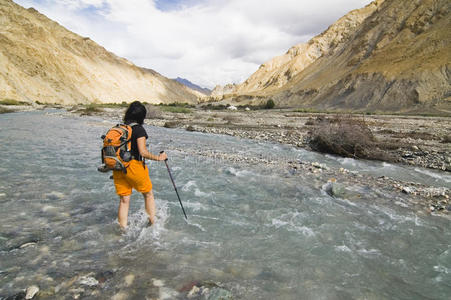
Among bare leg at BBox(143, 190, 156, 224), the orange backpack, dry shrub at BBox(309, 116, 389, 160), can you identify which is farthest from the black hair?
dry shrub at BBox(309, 116, 389, 160)

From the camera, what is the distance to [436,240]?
19.0 ft

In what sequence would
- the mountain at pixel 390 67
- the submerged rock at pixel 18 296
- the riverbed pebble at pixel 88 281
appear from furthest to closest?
1. the mountain at pixel 390 67
2. the riverbed pebble at pixel 88 281
3. the submerged rock at pixel 18 296

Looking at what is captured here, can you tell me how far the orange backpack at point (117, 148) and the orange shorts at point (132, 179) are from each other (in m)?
0.16

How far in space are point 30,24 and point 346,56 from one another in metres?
124

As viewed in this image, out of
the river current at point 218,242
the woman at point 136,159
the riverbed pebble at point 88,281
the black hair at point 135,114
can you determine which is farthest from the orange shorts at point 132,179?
the riverbed pebble at point 88,281

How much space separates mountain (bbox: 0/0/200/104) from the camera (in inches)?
3407

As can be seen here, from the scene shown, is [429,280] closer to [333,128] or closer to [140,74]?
[333,128]

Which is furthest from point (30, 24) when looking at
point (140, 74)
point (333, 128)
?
point (333, 128)

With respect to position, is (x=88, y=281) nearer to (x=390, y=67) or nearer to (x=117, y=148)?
(x=117, y=148)

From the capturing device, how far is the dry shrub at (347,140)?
1434 cm

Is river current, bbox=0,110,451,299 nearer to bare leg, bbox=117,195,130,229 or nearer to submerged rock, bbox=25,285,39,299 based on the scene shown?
submerged rock, bbox=25,285,39,299

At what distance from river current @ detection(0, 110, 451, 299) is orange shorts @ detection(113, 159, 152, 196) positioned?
97 centimetres

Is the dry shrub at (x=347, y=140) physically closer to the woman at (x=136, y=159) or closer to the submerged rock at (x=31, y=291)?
the woman at (x=136, y=159)

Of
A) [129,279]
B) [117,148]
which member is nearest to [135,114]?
[117,148]
